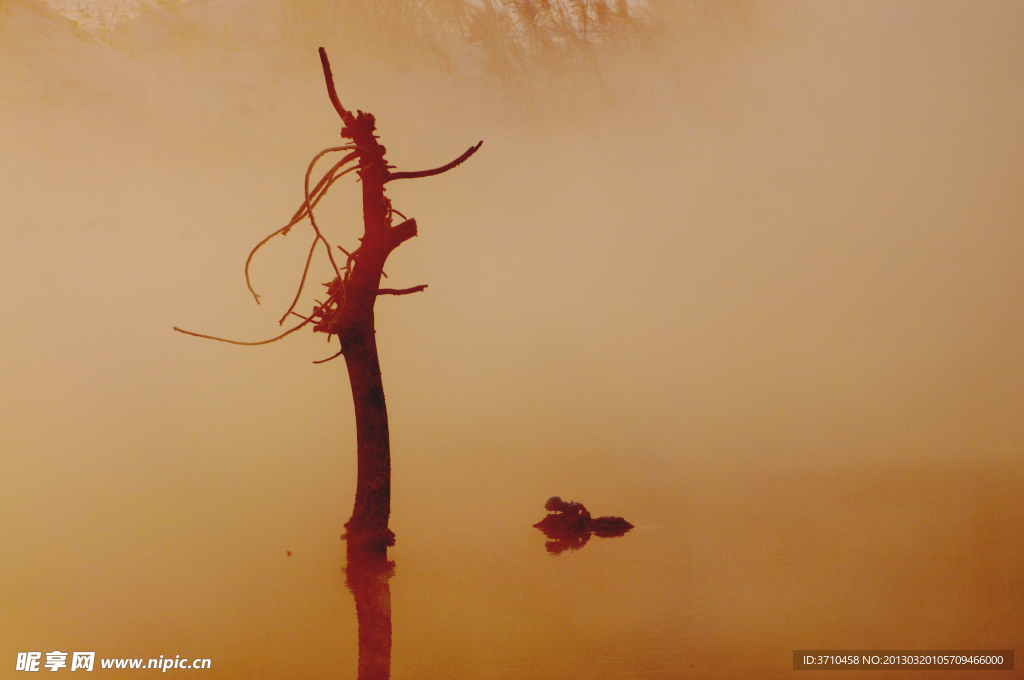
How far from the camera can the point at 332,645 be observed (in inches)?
51.2

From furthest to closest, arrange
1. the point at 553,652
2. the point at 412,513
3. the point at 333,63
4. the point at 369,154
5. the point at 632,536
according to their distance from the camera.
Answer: the point at 333,63
the point at 412,513
the point at 632,536
the point at 369,154
the point at 553,652

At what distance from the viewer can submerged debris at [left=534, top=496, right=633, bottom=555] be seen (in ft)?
6.40

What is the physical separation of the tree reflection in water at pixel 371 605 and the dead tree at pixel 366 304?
4cm

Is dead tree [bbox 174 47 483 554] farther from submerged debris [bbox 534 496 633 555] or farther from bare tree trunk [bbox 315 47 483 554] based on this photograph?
submerged debris [bbox 534 496 633 555]

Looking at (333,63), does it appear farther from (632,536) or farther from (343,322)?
(632,536)

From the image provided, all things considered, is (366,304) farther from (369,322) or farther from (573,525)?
(573,525)

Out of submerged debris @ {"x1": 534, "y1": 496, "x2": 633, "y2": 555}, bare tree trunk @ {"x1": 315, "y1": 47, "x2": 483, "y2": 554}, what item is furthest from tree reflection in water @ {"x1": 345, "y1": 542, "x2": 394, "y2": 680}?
submerged debris @ {"x1": 534, "y1": 496, "x2": 633, "y2": 555}

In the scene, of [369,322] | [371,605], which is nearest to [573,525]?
[371,605]

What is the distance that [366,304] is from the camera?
1.53 meters

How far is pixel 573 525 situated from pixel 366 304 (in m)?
0.98

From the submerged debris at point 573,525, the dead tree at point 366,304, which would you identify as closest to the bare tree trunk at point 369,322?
the dead tree at point 366,304

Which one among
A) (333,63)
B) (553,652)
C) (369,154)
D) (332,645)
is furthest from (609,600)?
(333,63)

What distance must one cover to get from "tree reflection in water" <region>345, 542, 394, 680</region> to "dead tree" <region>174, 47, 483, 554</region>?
4 cm

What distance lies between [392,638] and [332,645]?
0.38ft
